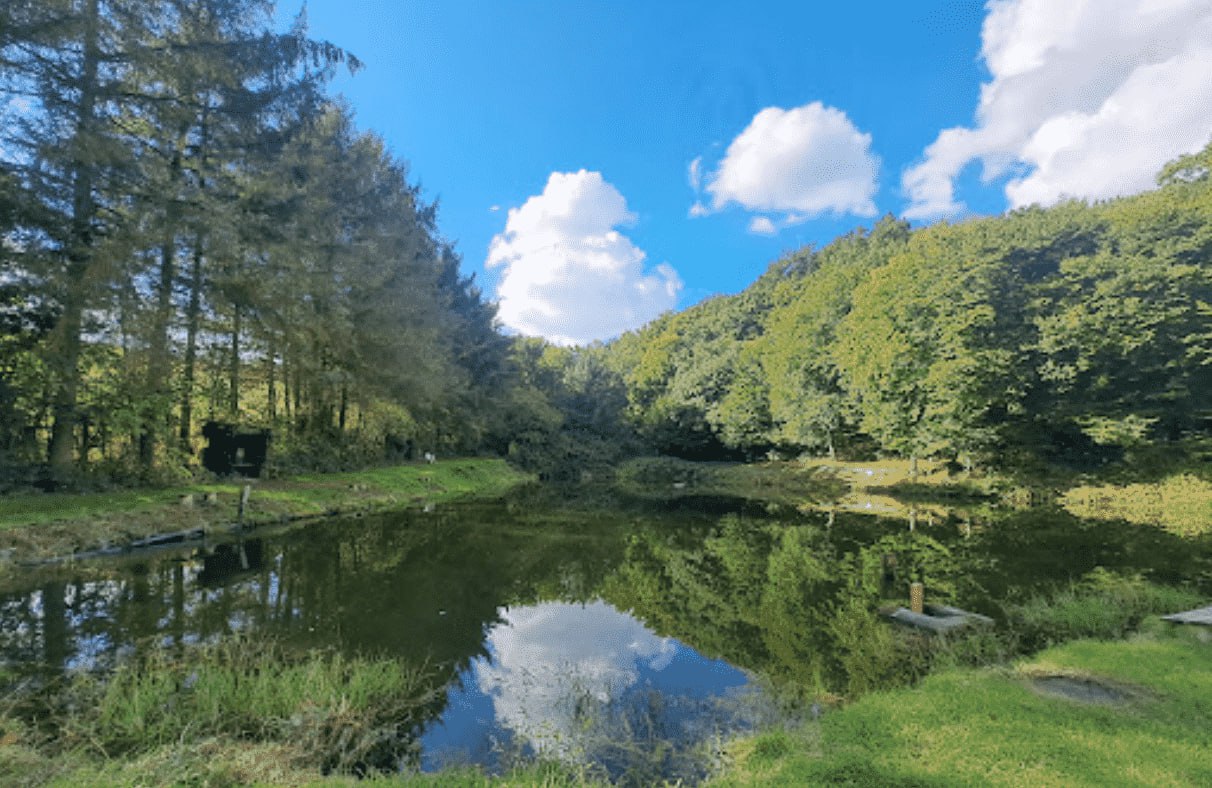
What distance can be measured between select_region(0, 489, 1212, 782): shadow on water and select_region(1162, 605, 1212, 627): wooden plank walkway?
2.33 metres

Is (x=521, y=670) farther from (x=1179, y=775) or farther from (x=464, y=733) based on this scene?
(x=1179, y=775)

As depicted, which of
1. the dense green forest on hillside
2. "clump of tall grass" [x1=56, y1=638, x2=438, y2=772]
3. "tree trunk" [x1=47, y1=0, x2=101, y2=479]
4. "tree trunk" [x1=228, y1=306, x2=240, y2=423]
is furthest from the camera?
the dense green forest on hillside

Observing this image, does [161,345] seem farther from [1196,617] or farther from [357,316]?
[1196,617]

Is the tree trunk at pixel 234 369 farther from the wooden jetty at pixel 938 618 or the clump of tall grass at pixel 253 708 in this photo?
the wooden jetty at pixel 938 618

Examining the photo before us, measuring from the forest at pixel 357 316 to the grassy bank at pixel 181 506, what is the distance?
128 centimetres

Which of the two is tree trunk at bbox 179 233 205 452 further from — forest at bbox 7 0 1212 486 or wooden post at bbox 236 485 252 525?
wooden post at bbox 236 485 252 525

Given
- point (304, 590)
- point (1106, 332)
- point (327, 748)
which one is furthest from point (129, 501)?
point (1106, 332)

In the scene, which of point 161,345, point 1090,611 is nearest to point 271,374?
point 161,345

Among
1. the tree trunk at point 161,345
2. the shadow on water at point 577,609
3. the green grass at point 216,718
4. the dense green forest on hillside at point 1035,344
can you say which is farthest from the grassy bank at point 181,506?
the dense green forest on hillside at point 1035,344

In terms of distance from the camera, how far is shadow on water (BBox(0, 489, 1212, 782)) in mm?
6641

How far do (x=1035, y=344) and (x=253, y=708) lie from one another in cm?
3791

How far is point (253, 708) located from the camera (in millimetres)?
5660

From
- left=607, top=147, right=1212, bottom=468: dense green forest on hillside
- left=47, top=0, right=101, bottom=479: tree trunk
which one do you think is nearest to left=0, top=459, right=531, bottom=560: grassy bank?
left=47, top=0, right=101, bottom=479: tree trunk

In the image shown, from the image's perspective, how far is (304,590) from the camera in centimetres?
1088
